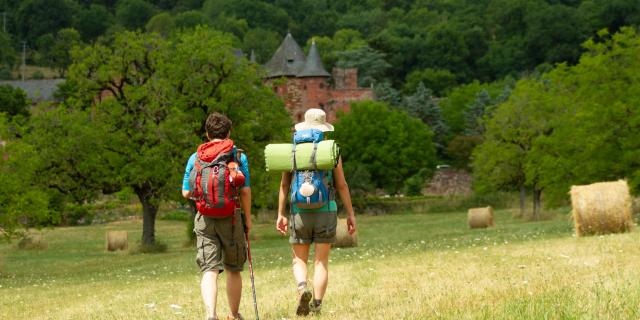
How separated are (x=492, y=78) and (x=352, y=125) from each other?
235ft

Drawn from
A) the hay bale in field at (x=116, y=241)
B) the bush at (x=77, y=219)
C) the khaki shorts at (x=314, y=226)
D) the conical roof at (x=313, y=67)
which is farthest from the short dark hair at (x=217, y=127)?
the conical roof at (x=313, y=67)

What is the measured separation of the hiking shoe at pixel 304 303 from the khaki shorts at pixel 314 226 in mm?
762

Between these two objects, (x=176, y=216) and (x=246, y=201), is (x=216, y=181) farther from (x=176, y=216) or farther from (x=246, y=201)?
(x=176, y=216)

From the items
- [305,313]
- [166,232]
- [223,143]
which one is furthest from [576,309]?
[166,232]

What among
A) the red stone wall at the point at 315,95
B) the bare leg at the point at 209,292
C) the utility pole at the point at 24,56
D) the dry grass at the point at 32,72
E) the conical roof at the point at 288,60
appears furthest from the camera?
A: the utility pole at the point at 24,56

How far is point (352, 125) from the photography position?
101125mm

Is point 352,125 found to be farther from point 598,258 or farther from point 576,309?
point 576,309

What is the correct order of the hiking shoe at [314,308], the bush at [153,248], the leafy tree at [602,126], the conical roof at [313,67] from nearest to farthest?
1. the hiking shoe at [314,308]
2. the leafy tree at [602,126]
3. the bush at [153,248]
4. the conical roof at [313,67]

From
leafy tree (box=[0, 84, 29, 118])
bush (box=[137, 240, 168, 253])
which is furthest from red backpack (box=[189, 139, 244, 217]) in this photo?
leafy tree (box=[0, 84, 29, 118])

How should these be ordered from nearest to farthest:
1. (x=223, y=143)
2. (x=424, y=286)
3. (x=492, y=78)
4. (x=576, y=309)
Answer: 1. (x=576, y=309)
2. (x=223, y=143)
3. (x=424, y=286)
4. (x=492, y=78)

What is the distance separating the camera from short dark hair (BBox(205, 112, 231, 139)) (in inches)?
443

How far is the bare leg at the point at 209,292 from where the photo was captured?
10844 millimetres

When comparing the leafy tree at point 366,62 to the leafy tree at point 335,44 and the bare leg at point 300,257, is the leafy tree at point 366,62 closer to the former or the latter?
the leafy tree at point 335,44

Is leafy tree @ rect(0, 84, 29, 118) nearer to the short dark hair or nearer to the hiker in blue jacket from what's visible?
the hiker in blue jacket
